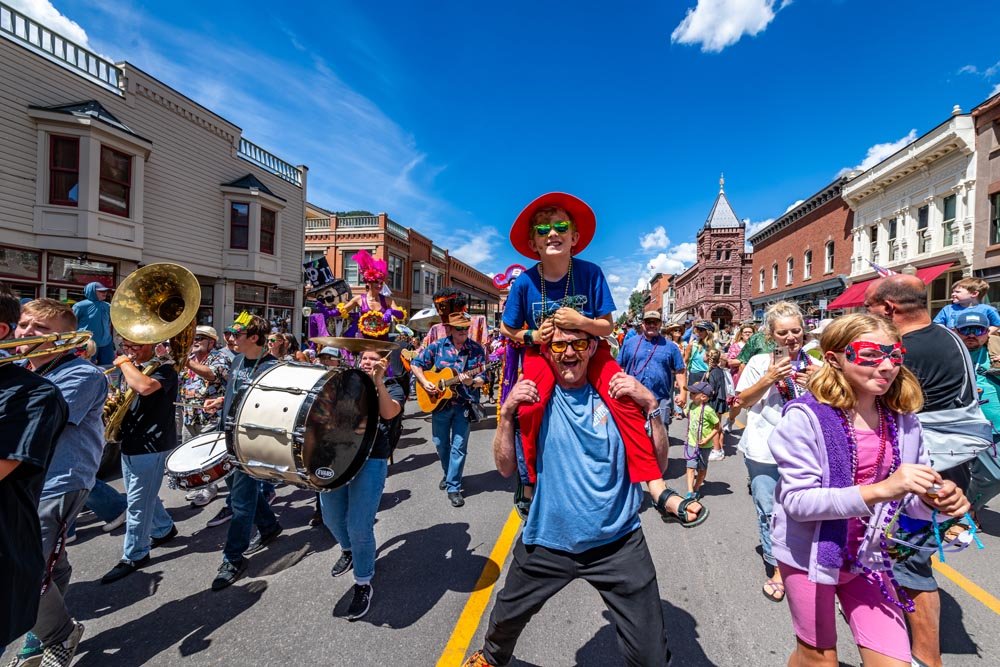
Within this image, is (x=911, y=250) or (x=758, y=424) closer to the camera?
(x=758, y=424)

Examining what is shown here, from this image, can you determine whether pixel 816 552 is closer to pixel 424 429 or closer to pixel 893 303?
pixel 893 303

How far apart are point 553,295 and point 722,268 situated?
46082 mm

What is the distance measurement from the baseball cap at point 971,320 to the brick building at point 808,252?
18.2 m

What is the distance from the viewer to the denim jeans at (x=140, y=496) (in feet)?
10.8

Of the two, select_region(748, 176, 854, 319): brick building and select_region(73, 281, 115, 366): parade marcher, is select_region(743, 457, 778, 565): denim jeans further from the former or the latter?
select_region(748, 176, 854, 319): brick building

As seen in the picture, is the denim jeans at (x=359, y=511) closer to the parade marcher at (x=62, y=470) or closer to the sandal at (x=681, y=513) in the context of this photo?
the parade marcher at (x=62, y=470)

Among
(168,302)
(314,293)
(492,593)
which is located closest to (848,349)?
(492,593)

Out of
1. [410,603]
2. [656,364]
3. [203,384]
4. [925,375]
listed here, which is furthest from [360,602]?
[656,364]

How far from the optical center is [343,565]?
330 cm

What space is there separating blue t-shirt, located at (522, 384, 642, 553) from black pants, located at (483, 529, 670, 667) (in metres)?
0.06

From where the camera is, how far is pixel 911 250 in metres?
17.9

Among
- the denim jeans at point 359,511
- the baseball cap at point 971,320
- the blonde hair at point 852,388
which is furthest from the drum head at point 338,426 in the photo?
the baseball cap at point 971,320

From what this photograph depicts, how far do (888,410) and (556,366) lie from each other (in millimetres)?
1402

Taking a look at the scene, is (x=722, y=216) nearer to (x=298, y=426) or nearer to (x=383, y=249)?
(x=383, y=249)
